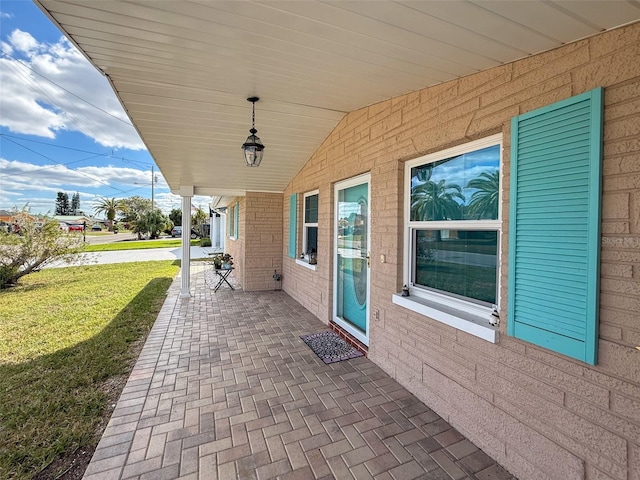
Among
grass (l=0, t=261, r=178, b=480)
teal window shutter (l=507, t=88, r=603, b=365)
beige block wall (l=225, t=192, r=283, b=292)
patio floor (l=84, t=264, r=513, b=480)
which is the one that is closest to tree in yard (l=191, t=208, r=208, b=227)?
grass (l=0, t=261, r=178, b=480)

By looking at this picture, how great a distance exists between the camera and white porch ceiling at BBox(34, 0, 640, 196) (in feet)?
5.16

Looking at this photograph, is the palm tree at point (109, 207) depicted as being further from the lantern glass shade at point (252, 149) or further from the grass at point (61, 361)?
the lantern glass shade at point (252, 149)

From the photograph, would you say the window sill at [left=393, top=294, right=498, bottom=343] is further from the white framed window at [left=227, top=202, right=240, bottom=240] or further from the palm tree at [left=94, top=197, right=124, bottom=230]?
the palm tree at [left=94, top=197, right=124, bottom=230]

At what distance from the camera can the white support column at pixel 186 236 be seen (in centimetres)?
690

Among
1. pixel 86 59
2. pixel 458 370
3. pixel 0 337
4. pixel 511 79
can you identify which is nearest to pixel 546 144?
pixel 511 79

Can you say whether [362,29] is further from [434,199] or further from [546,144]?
[434,199]

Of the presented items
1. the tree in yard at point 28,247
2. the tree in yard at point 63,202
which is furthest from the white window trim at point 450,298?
the tree in yard at point 63,202

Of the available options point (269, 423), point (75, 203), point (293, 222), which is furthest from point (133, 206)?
point (269, 423)

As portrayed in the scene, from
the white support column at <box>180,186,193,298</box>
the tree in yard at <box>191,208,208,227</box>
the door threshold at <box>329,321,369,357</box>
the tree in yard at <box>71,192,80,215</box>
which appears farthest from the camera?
the tree in yard at <box>71,192,80,215</box>

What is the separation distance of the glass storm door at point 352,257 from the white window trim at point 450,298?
854 mm

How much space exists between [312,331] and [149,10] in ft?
13.5

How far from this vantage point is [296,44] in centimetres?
213

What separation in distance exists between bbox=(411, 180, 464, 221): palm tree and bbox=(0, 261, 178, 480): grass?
3.40m

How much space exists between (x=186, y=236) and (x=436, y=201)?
20.4 ft
